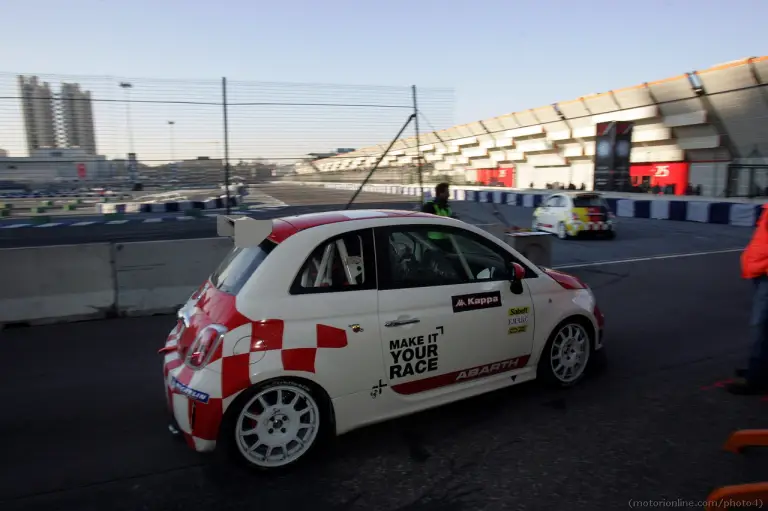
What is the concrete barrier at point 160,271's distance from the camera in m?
6.71

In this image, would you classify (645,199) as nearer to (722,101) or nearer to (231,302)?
(722,101)

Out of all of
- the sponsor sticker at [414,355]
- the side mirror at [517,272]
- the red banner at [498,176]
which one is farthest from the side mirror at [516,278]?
the red banner at [498,176]

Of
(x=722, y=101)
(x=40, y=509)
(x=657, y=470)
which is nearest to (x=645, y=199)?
(x=722, y=101)

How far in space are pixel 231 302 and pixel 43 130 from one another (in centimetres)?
730

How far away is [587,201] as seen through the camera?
1492 centimetres

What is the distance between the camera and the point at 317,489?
116 inches

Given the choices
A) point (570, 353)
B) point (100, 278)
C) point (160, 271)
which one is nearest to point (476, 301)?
point (570, 353)

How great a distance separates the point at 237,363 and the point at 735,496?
2.65 metres

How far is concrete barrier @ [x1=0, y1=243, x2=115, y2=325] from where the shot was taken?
6.23m

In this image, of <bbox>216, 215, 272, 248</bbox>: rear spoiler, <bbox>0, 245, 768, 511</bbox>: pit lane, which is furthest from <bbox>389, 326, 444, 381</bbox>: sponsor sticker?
<bbox>216, 215, 272, 248</bbox>: rear spoiler

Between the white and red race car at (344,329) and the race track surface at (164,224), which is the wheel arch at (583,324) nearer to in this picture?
the white and red race car at (344,329)

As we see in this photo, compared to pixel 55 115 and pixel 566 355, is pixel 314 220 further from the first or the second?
pixel 55 115

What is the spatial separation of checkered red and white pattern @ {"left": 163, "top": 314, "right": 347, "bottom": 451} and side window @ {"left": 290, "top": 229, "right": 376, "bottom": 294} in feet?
0.90

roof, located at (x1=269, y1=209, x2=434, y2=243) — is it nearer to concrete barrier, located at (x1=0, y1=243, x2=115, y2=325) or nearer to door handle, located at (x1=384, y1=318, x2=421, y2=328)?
door handle, located at (x1=384, y1=318, x2=421, y2=328)
